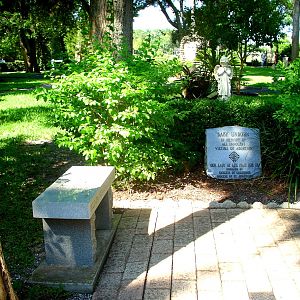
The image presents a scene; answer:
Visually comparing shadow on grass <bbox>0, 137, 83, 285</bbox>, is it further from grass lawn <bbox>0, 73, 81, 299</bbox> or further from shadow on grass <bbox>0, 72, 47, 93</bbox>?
shadow on grass <bbox>0, 72, 47, 93</bbox>

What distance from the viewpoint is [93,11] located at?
1176cm

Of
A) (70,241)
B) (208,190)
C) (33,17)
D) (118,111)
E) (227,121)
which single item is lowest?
(208,190)

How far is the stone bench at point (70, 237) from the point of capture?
12.6 feet

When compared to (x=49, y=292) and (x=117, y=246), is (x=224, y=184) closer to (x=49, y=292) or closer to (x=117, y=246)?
(x=117, y=246)

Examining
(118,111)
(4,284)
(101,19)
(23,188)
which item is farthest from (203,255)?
(101,19)

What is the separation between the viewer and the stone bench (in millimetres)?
3854

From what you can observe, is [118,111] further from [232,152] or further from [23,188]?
[232,152]

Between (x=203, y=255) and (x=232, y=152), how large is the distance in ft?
10.1

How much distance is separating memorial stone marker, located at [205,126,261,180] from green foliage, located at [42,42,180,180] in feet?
3.14

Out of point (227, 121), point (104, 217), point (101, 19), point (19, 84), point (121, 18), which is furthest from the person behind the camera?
point (19, 84)

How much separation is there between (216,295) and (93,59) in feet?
12.6

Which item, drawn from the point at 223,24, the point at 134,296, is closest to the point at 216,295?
the point at 134,296

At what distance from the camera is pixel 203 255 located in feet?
14.6

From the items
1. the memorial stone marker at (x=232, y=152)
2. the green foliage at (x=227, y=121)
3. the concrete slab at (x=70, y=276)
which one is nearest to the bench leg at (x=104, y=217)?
the concrete slab at (x=70, y=276)
